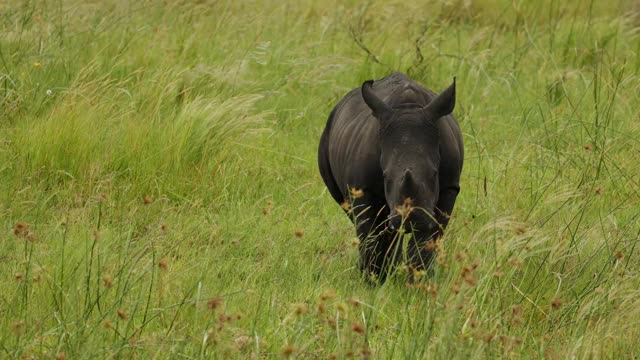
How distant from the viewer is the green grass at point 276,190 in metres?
4.31

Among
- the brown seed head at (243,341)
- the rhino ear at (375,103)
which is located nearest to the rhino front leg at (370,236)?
the rhino ear at (375,103)

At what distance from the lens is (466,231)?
6234 millimetres

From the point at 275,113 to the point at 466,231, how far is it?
2447 mm

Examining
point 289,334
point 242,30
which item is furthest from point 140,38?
point 289,334

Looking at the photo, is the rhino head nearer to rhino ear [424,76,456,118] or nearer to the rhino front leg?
rhino ear [424,76,456,118]

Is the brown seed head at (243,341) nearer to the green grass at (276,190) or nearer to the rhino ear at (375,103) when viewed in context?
the green grass at (276,190)

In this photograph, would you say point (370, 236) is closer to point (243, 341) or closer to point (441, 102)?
point (441, 102)

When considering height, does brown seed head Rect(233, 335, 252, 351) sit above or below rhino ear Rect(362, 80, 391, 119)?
below

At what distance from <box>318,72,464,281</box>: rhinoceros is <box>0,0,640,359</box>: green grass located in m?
0.19

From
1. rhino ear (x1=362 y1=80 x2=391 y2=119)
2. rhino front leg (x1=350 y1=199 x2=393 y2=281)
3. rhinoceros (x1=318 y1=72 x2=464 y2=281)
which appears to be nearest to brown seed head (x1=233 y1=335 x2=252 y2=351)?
rhinoceros (x1=318 y1=72 x2=464 y2=281)

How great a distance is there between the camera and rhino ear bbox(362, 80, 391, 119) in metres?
5.27

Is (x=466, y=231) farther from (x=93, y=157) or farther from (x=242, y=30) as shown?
(x=242, y=30)

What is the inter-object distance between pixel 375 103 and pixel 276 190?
2068mm

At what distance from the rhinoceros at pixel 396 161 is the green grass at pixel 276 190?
19 cm
